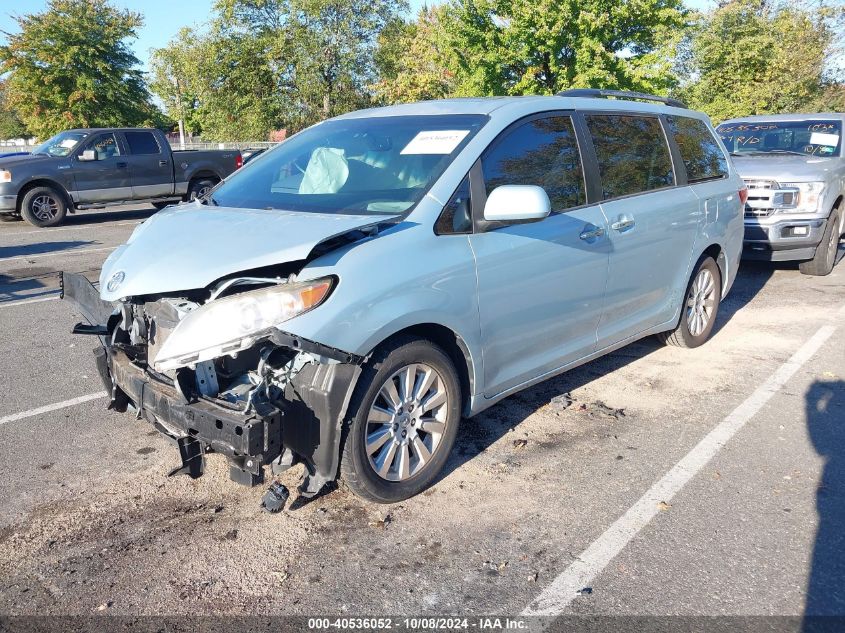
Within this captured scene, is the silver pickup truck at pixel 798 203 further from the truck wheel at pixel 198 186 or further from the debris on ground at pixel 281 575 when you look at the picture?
the truck wheel at pixel 198 186

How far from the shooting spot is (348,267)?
3.04m

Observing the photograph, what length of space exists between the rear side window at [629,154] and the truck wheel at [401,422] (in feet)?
6.00

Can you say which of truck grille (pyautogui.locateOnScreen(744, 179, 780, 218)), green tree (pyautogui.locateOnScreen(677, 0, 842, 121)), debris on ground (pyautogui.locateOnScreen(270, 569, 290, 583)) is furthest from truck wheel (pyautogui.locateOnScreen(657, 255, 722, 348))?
green tree (pyautogui.locateOnScreen(677, 0, 842, 121))

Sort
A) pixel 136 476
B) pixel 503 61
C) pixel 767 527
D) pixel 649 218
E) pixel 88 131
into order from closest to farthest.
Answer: pixel 767 527 < pixel 136 476 < pixel 649 218 < pixel 88 131 < pixel 503 61

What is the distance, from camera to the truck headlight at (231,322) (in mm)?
2809

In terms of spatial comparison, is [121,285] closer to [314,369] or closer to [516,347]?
[314,369]

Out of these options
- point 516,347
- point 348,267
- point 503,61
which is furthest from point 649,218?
point 503,61

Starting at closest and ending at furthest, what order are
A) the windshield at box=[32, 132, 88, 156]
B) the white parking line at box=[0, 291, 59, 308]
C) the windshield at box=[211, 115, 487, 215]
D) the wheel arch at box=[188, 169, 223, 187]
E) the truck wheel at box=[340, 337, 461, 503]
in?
the truck wheel at box=[340, 337, 461, 503] < the windshield at box=[211, 115, 487, 215] < the white parking line at box=[0, 291, 59, 308] < the windshield at box=[32, 132, 88, 156] < the wheel arch at box=[188, 169, 223, 187]

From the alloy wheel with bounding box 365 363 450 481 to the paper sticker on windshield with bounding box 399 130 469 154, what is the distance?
3.85 feet

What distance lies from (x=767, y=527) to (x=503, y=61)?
16674mm

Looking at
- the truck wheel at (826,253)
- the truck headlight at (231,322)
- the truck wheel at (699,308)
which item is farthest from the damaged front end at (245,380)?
the truck wheel at (826,253)

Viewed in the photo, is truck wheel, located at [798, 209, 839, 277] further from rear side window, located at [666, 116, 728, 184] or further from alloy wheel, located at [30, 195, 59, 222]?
alloy wheel, located at [30, 195, 59, 222]

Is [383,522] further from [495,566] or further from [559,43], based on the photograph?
[559,43]

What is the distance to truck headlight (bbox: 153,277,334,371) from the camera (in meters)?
2.81
